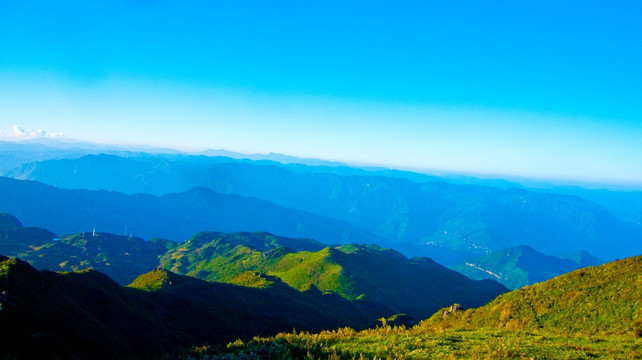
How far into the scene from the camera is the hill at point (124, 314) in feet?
77.2

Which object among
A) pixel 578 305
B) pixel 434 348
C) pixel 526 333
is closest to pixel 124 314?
pixel 434 348

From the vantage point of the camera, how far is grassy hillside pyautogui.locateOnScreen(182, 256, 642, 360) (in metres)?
19.8

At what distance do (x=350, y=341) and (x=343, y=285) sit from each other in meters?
161

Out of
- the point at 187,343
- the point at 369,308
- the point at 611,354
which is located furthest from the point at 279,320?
the point at 369,308

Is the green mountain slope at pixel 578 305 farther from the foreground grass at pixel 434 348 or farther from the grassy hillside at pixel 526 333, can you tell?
the foreground grass at pixel 434 348

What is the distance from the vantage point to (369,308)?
146 meters

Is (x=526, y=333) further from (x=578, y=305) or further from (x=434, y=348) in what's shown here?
(x=578, y=305)

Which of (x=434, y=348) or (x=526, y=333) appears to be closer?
(x=434, y=348)

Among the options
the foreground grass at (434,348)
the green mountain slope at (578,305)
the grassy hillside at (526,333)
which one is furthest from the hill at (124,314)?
the green mountain slope at (578,305)

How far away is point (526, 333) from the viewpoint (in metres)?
28.2

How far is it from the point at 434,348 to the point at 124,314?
140ft

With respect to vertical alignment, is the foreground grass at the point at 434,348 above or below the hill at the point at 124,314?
above

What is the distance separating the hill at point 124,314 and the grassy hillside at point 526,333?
11.1m

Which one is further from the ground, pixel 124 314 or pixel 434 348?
pixel 434 348
